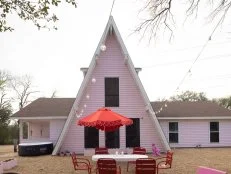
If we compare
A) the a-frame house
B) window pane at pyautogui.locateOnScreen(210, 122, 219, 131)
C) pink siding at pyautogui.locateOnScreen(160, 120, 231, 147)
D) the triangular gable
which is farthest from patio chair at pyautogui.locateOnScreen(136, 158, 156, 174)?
→ window pane at pyautogui.locateOnScreen(210, 122, 219, 131)

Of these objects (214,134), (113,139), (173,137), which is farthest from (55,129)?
(214,134)

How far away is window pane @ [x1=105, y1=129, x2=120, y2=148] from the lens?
24203 mm

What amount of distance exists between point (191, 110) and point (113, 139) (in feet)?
32.1

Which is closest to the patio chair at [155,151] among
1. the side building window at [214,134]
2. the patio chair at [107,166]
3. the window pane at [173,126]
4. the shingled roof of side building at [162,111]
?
the shingled roof of side building at [162,111]

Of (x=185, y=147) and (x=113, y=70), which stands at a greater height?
(x=113, y=70)

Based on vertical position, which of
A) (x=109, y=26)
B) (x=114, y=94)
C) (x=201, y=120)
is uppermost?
(x=109, y=26)

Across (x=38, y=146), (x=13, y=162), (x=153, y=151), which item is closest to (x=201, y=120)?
(x=153, y=151)

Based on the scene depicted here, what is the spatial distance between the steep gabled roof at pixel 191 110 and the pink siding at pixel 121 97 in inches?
210

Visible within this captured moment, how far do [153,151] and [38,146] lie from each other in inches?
273

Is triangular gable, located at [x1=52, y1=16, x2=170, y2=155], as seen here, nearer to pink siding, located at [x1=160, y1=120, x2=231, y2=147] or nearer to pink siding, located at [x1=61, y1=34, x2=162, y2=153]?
pink siding, located at [x1=61, y1=34, x2=162, y2=153]

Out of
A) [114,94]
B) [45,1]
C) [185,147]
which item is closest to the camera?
[45,1]

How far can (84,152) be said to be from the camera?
23.5 m

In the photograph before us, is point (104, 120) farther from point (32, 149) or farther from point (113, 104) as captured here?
point (32, 149)

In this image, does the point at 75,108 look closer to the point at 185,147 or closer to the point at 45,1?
the point at 185,147
